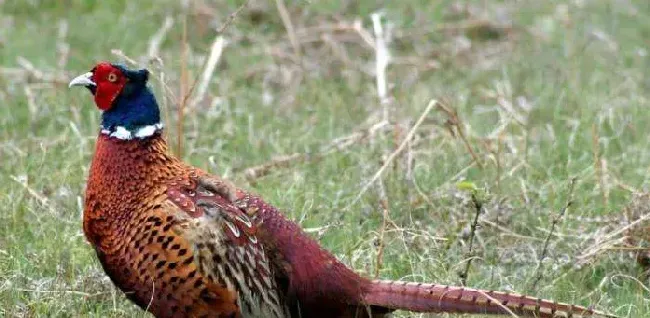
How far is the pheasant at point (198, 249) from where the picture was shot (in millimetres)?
4305

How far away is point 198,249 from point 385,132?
2373 millimetres

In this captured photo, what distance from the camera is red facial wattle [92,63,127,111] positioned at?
15.3 feet

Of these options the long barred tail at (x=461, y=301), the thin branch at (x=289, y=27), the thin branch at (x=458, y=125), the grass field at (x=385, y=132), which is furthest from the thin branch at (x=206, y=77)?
the long barred tail at (x=461, y=301)

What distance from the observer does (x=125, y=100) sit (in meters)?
4.68

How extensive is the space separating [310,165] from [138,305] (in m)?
2.05

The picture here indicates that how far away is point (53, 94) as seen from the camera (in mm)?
7324

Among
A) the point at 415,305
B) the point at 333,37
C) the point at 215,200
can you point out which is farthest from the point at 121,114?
the point at 333,37

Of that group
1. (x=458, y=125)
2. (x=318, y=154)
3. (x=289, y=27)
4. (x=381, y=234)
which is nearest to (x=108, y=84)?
A: (x=381, y=234)

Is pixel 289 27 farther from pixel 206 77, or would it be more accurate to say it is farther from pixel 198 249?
pixel 198 249

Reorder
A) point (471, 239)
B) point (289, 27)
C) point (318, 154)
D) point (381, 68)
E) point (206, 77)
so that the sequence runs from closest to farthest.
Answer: point (471, 239) < point (318, 154) < point (381, 68) < point (206, 77) < point (289, 27)

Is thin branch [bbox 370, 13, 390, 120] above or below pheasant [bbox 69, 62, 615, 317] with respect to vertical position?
above

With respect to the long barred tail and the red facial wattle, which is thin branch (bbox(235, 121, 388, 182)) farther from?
the long barred tail

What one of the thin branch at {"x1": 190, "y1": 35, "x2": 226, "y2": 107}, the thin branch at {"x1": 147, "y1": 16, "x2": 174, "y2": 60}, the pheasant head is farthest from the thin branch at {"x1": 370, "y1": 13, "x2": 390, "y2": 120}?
the pheasant head

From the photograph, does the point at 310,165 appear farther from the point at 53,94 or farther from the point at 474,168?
the point at 53,94
